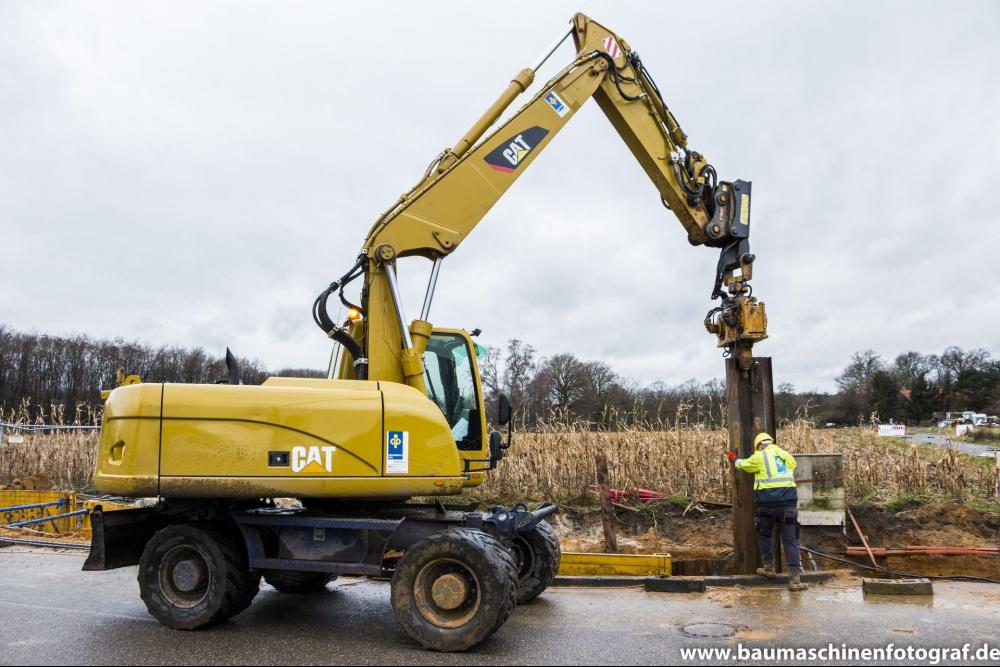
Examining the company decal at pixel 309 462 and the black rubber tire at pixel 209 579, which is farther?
the black rubber tire at pixel 209 579

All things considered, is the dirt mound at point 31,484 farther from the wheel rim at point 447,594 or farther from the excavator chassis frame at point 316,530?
the wheel rim at point 447,594

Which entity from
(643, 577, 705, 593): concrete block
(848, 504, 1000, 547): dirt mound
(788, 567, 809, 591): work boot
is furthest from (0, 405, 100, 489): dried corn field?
(848, 504, 1000, 547): dirt mound

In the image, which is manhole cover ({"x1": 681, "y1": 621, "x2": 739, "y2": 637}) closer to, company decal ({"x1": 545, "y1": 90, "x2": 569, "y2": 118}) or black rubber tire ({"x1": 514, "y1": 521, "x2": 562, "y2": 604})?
black rubber tire ({"x1": 514, "y1": 521, "x2": 562, "y2": 604})

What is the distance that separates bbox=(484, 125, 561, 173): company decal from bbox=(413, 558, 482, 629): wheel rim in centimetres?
416

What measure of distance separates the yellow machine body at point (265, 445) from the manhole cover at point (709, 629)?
2.36m

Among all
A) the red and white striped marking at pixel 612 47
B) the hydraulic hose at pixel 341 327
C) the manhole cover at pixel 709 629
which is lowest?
the manhole cover at pixel 709 629

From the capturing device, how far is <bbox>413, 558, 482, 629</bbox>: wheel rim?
5.82 m

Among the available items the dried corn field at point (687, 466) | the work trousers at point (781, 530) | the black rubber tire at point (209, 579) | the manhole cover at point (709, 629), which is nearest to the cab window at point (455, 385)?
the black rubber tire at point (209, 579)

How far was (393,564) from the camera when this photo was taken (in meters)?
7.02

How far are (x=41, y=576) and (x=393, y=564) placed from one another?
4963 mm

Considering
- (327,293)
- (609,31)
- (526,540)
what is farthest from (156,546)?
(609,31)

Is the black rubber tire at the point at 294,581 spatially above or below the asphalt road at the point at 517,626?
above

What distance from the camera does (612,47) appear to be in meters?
8.80

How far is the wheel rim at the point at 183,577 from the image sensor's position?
21.2ft
